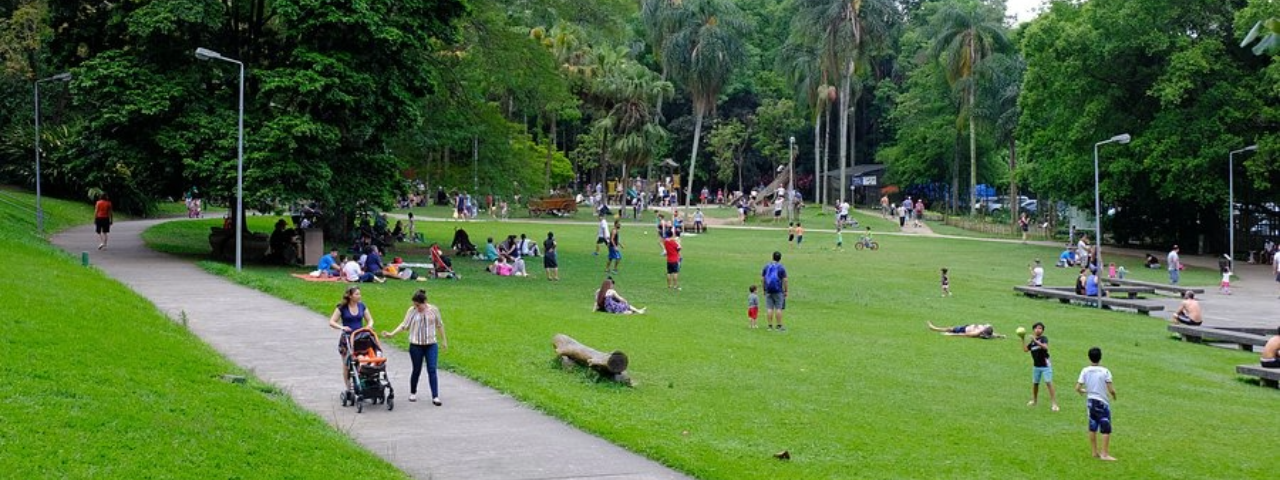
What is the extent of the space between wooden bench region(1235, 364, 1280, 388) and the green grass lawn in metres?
0.34

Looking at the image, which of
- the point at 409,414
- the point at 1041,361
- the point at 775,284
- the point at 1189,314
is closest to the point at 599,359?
the point at 409,414

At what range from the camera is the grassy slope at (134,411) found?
10.5m

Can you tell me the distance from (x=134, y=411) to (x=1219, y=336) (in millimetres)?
22210

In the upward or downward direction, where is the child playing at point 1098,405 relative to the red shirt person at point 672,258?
downward

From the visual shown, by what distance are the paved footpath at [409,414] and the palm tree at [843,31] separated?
2140 inches

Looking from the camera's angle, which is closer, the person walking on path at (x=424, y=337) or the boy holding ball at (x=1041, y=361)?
the person walking on path at (x=424, y=337)

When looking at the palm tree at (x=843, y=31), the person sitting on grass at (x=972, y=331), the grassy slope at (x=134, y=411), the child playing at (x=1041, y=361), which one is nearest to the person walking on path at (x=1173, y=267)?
the person sitting on grass at (x=972, y=331)

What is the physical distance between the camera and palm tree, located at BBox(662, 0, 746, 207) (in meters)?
69.5

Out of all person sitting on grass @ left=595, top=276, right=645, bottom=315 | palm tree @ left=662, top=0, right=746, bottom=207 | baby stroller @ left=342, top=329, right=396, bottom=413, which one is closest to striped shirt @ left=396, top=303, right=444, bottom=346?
A: baby stroller @ left=342, top=329, right=396, bottom=413

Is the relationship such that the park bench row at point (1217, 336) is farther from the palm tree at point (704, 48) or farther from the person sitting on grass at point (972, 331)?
the palm tree at point (704, 48)

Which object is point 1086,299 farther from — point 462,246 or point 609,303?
point 462,246

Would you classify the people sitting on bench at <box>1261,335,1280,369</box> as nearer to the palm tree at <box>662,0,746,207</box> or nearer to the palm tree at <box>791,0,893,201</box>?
the palm tree at <box>662,0,746,207</box>

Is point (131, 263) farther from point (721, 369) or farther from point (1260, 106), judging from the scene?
point (1260, 106)

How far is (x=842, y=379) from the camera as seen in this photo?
18312mm
